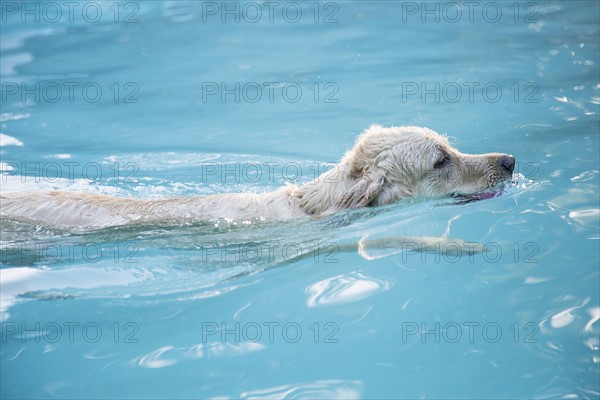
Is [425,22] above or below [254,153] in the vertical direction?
above

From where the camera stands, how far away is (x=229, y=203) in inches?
267

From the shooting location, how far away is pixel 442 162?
22.4 feet

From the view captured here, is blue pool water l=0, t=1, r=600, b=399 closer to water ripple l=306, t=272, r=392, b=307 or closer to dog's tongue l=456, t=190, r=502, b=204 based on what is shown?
water ripple l=306, t=272, r=392, b=307

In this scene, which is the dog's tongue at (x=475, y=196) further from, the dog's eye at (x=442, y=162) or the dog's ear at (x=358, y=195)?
the dog's ear at (x=358, y=195)

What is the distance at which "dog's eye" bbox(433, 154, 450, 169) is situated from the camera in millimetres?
6781

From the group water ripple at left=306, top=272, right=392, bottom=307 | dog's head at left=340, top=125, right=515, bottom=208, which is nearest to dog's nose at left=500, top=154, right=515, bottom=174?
dog's head at left=340, top=125, right=515, bottom=208

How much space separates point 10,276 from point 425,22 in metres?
9.58

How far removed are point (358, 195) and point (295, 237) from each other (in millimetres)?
636

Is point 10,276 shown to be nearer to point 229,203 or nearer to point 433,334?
point 229,203

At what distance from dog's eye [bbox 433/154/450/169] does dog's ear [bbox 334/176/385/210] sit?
0.63 metres

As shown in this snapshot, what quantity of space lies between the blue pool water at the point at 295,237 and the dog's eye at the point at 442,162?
12.7 inches

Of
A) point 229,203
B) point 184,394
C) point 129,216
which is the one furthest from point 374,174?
point 184,394

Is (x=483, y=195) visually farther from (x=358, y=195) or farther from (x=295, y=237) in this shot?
(x=295, y=237)

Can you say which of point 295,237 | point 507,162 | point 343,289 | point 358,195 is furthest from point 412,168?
point 343,289
